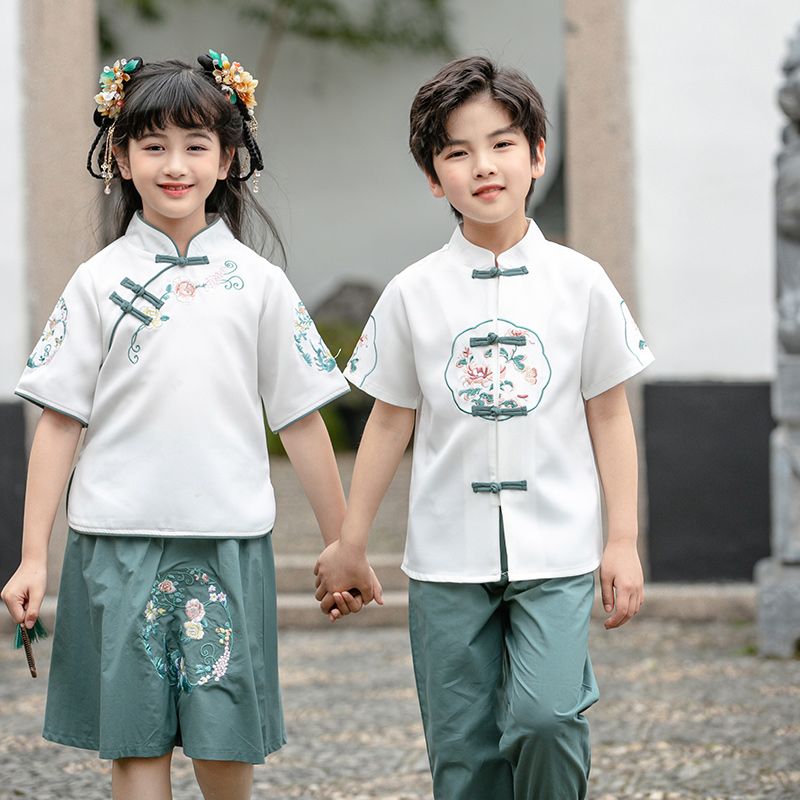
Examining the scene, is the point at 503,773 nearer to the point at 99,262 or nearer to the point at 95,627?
the point at 95,627

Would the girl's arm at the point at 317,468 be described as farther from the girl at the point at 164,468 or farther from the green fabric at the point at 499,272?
the green fabric at the point at 499,272

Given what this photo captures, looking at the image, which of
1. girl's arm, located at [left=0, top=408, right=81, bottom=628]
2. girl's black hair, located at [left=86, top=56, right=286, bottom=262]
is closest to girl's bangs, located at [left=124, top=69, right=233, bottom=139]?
girl's black hair, located at [left=86, top=56, right=286, bottom=262]

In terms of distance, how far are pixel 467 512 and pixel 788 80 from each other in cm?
272

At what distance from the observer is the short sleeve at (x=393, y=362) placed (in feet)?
8.43

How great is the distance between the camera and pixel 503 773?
2.52 m

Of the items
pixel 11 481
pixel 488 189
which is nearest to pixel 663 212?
pixel 11 481

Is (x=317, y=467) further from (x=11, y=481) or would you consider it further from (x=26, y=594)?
(x=11, y=481)

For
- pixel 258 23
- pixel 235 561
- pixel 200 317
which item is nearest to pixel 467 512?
pixel 235 561

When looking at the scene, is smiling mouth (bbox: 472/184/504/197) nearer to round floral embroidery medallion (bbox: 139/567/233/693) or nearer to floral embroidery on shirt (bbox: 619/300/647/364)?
floral embroidery on shirt (bbox: 619/300/647/364)

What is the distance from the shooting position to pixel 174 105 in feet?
8.31

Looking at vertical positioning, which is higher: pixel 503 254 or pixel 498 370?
pixel 503 254

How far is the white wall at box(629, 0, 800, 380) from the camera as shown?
5.35 m

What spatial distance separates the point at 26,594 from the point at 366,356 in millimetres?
684

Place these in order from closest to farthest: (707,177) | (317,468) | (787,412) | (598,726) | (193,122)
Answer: (193,122) < (317,468) < (598,726) < (787,412) < (707,177)
